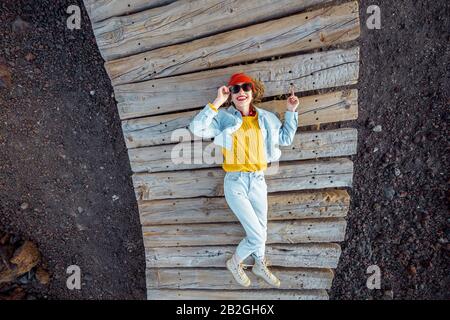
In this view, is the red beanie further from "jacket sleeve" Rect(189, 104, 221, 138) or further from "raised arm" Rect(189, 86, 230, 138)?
"jacket sleeve" Rect(189, 104, 221, 138)

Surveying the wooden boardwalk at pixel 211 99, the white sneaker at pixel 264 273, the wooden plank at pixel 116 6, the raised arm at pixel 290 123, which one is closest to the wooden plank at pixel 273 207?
the wooden boardwalk at pixel 211 99

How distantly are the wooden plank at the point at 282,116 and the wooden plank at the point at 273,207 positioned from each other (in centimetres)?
58

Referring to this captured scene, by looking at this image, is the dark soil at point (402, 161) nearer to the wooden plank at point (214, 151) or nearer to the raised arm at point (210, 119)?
the wooden plank at point (214, 151)

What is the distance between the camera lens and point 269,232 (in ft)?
10.7

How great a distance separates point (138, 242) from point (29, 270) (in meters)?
1.15

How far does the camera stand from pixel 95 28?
2.99 m

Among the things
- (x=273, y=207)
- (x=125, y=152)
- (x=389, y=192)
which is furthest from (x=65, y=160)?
(x=389, y=192)

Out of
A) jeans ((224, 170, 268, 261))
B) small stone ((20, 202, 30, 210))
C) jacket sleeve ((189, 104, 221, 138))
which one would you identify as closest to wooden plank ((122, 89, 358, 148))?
jacket sleeve ((189, 104, 221, 138))

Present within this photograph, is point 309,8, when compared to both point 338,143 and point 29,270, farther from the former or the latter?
point 29,270

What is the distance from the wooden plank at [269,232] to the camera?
3.26m

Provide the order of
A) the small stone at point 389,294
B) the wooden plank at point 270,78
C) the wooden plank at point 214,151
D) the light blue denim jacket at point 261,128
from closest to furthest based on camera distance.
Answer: the light blue denim jacket at point 261,128 < the wooden plank at point 270,78 < the wooden plank at point 214,151 < the small stone at point 389,294

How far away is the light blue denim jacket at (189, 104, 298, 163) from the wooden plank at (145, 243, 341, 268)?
980mm

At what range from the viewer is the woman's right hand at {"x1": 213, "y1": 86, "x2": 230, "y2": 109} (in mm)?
2719
